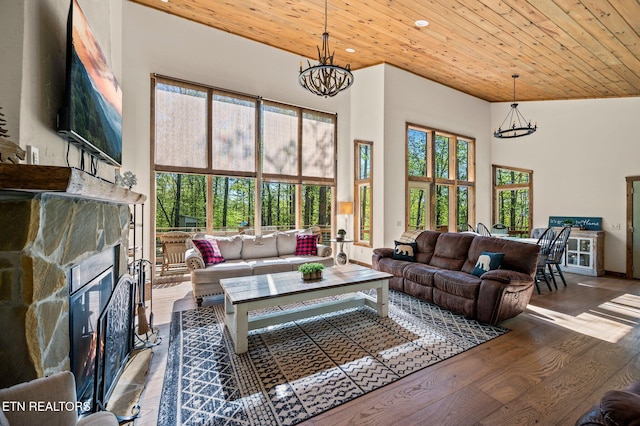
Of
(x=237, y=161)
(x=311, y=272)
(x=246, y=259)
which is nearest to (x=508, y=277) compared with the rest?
(x=311, y=272)

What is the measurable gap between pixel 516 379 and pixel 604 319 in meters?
2.36

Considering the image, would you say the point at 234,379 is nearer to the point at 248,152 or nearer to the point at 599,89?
the point at 248,152

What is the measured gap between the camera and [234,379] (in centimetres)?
232

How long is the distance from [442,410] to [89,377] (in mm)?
2415

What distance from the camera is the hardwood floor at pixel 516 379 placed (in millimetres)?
1927

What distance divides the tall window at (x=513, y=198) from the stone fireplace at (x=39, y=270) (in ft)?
28.3

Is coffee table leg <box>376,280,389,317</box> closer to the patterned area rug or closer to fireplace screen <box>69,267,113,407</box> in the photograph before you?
the patterned area rug

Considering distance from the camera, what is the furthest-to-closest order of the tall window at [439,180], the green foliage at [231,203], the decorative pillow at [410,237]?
the tall window at [439,180]
the green foliage at [231,203]
the decorative pillow at [410,237]

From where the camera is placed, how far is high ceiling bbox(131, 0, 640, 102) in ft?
12.4

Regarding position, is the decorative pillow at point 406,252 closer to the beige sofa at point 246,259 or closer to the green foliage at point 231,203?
the beige sofa at point 246,259

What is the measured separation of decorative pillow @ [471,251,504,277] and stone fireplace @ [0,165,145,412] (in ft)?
13.0

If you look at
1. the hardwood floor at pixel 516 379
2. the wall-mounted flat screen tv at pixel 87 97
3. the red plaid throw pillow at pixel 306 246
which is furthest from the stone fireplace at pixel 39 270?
the red plaid throw pillow at pixel 306 246

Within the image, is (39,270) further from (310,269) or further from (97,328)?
(310,269)

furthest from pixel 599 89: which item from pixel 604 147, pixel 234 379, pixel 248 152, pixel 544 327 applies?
pixel 234 379
